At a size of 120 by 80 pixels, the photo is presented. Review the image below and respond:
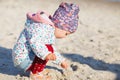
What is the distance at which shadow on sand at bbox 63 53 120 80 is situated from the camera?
512 centimetres

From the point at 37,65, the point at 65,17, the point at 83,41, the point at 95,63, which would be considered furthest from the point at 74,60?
the point at 65,17

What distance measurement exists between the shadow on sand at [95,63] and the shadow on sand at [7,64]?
80 centimetres

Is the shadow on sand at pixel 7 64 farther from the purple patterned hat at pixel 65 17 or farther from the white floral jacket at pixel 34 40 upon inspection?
the purple patterned hat at pixel 65 17

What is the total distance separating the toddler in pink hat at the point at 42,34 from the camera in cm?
427

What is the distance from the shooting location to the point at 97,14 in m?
8.02

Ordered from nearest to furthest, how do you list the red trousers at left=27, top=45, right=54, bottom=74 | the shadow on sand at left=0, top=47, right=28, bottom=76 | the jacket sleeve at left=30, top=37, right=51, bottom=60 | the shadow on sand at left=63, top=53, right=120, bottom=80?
1. the jacket sleeve at left=30, top=37, right=51, bottom=60
2. the red trousers at left=27, top=45, right=54, bottom=74
3. the shadow on sand at left=0, top=47, right=28, bottom=76
4. the shadow on sand at left=63, top=53, right=120, bottom=80

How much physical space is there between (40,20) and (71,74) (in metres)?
0.90

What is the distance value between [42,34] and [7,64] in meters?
1.04

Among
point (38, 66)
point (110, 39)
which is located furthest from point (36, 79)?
point (110, 39)

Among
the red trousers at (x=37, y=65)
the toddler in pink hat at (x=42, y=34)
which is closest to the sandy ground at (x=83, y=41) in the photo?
the red trousers at (x=37, y=65)

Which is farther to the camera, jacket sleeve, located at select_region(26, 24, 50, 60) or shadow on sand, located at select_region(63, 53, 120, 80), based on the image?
shadow on sand, located at select_region(63, 53, 120, 80)

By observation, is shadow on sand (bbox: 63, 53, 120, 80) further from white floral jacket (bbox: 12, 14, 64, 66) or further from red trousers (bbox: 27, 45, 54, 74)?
white floral jacket (bbox: 12, 14, 64, 66)

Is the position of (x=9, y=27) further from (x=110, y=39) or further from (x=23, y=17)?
(x=110, y=39)

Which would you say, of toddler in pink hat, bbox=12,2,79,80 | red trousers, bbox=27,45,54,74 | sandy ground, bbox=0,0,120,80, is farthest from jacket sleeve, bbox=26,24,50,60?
sandy ground, bbox=0,0,120,80
